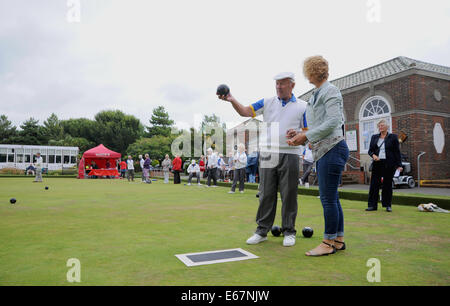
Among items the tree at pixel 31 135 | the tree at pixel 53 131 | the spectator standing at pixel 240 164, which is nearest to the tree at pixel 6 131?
the tree at pixel 31 135

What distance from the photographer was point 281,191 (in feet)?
12.8

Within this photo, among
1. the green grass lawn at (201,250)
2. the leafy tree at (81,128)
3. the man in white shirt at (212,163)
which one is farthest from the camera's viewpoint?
the leafy tree at (81,128)

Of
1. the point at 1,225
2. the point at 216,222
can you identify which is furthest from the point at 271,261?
the point at 1,225

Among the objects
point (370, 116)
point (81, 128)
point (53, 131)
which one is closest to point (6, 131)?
point (53, 131)

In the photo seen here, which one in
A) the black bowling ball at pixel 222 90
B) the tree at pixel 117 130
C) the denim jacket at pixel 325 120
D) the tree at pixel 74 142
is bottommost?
the denim jacket at pixel 325 120

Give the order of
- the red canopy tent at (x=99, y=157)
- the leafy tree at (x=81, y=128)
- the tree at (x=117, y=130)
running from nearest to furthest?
the red canopy tent at (x=99, y=157) < the tree at (x=117, y=130) < the leafy tree at (x=81, y=128)

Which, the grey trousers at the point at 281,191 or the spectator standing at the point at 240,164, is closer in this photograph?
the grey trousers at the point at 281,191

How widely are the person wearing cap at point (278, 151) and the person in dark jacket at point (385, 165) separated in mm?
3704

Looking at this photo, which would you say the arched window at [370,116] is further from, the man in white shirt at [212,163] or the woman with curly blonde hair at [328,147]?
the woman with curly blonde hair at [328,147]

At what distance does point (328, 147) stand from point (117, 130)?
60194 mm

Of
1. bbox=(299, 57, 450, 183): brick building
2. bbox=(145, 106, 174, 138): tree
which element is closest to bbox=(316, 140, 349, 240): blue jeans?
bbox=(299, 57, 450, 183): brick building

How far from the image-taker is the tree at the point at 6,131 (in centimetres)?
5715

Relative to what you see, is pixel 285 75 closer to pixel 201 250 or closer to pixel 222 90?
pixel 222 90
